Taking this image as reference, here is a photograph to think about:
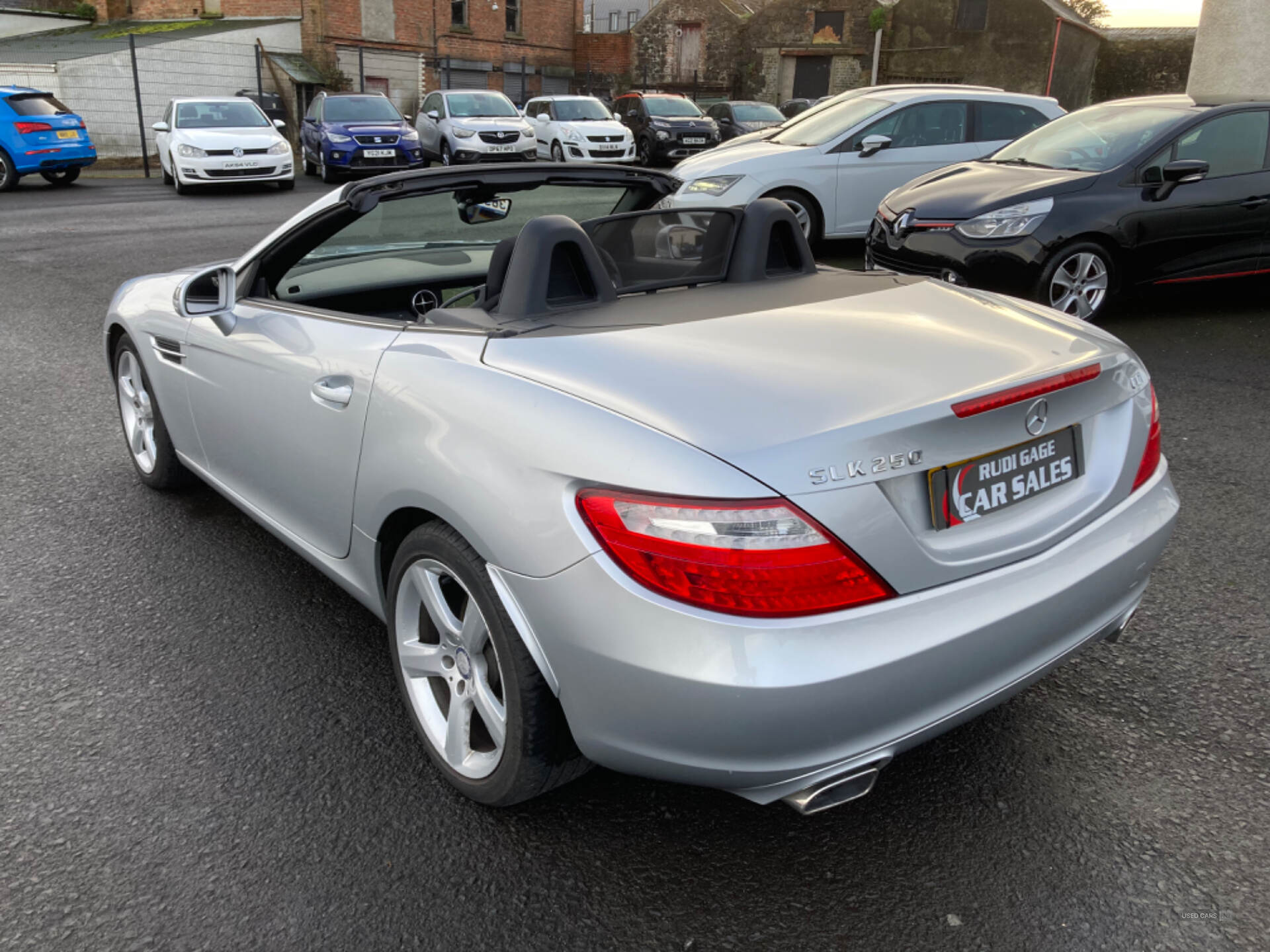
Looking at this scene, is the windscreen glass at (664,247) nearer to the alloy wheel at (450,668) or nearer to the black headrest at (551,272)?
the black headrest at (551,272)

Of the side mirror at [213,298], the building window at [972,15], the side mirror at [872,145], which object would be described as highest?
the building window at [972,15]

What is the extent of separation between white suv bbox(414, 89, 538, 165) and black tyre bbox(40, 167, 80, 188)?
6.49 m

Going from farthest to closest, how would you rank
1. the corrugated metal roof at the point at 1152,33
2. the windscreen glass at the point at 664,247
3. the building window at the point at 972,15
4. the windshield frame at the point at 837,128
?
the building window at the point at 972,15 → the corrugated metal roof at the point at 1152,33 → the windshield frame at the point at 837,128 → the windscreen glass at the point at 664,247

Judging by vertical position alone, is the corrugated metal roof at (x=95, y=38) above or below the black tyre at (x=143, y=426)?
above

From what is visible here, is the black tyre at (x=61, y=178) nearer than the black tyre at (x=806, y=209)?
No

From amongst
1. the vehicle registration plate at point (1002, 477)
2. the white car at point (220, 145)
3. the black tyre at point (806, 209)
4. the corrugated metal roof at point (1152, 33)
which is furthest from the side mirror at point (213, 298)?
the corrugated metal roof at point (1152, 33)

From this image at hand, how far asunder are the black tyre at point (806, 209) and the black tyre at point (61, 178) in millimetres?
14218

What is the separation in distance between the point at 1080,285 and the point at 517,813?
19.6 ft

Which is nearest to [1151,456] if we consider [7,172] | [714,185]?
[714,185]

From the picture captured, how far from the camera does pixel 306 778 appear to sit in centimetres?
258

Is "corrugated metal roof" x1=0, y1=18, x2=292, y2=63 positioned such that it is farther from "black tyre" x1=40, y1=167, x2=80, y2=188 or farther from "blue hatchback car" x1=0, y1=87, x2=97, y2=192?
"blue hatchback car" x1=0, y1=87, x2=97, y2=192

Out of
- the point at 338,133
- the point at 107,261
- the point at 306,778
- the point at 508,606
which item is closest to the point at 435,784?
the point at 306,778

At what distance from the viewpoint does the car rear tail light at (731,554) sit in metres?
1.87

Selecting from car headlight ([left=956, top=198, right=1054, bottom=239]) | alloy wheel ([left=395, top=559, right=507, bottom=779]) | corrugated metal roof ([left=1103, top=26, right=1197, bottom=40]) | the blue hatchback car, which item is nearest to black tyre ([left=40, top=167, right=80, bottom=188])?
the blue hatchback car
